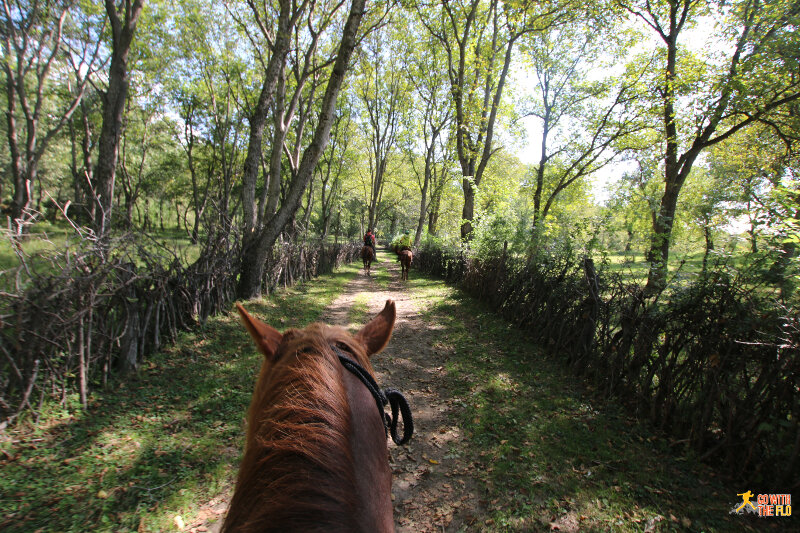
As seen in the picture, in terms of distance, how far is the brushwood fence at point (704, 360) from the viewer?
9.78 feet

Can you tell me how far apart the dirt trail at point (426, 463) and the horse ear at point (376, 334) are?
79.6 inches

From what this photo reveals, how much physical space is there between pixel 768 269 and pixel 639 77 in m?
14.4

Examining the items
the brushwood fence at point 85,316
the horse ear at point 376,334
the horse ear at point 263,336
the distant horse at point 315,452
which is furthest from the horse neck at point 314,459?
the brushwood fence at point 85,316

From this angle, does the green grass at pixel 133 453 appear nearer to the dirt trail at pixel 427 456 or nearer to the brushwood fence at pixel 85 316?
the brushwood fence at pixel 85 316

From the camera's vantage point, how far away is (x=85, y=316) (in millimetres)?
3627

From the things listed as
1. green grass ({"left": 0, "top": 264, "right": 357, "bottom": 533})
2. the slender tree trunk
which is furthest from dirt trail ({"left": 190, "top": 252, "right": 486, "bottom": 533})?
the slender tree trunk

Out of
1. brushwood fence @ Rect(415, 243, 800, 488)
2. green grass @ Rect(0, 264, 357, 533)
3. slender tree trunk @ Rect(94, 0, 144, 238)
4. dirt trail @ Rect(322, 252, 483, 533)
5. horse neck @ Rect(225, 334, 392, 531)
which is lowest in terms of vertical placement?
dirt trail @ Rect(322, 252, 483, 533)

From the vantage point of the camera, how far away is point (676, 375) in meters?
3.85

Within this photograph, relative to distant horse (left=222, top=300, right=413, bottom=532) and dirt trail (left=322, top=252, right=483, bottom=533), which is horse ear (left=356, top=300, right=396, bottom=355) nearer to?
distant horse (left=222, top=300, right=413, bottom=532)

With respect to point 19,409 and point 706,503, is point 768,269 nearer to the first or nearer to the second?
point 706,503

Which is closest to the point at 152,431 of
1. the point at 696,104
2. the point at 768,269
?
the point at 768,269

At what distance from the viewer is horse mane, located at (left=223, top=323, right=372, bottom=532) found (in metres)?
0.73

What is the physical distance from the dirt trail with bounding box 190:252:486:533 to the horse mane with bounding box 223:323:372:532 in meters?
2.39

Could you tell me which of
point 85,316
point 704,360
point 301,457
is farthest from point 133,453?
point 704,360
